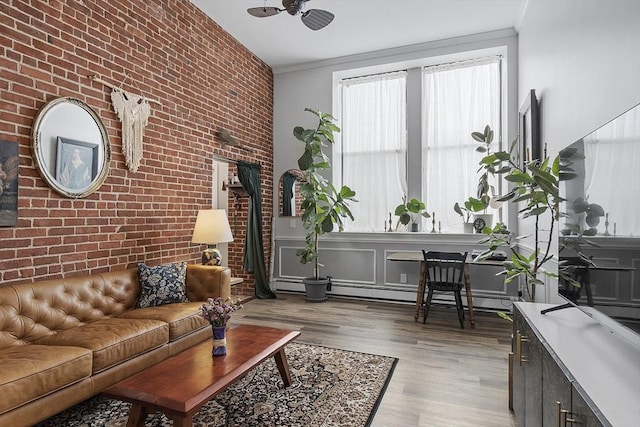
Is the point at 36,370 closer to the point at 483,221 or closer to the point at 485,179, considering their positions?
the point at 485,179

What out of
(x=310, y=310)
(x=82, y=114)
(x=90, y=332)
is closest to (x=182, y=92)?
(x=82, y=114)

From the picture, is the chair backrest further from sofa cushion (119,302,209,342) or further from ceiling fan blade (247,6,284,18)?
ceiling fan blade (247,6,284,18)

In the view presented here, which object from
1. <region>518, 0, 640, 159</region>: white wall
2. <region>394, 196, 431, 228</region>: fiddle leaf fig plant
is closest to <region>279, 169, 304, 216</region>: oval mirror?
<region>394, 196, 431, 228</region>: fiddle leaf fig plant

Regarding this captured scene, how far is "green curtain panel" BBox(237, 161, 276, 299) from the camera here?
16.9 ft

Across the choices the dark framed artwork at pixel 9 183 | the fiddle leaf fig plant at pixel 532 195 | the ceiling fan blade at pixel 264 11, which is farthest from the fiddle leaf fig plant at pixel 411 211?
the dark framed artwork at pixel 9 183

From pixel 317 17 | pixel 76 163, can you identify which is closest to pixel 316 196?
pixel 317 17

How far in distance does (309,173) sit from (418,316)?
93.1 inches

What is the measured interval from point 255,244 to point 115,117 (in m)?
2.61

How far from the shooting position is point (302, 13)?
328 cm

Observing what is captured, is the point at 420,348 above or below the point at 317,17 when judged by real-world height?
below

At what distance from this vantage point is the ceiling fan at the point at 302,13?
10.2 ft

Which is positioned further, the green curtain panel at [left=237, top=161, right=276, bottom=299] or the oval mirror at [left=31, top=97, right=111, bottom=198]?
the green curtain panel at [left=237, top=161, right=276, bottom=299]

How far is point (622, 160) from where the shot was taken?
1265 millimetres

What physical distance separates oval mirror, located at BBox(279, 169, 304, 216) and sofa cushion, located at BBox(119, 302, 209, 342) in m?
2.80
